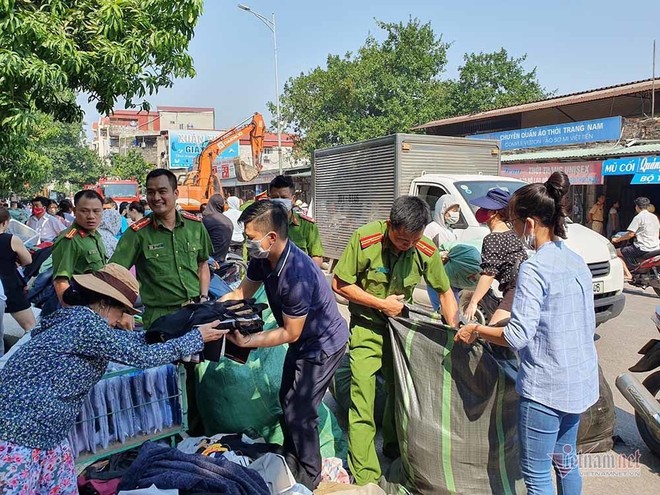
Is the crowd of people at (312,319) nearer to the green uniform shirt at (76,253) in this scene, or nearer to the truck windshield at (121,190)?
the green uniform shirt at (76,253)

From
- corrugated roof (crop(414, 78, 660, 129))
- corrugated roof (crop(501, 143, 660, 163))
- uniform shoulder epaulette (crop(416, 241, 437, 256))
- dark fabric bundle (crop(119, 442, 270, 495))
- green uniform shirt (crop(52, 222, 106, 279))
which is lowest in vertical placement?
dark fabric bundle (crop(119, 442, 270, 495))

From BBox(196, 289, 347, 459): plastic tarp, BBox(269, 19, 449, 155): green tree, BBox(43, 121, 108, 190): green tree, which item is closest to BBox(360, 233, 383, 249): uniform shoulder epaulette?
BBox(196, 289, 347, 459): plastic tarp

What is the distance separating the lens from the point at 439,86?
2839 cm

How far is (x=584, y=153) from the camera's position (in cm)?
1366

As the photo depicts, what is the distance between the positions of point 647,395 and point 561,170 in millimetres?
12017

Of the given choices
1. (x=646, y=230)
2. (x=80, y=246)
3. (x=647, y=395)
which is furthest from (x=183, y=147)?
(x=647, y=395)

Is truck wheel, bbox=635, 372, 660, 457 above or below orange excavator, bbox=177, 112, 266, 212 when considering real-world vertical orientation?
below

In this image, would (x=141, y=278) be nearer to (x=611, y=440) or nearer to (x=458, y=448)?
(x=458, y=448)

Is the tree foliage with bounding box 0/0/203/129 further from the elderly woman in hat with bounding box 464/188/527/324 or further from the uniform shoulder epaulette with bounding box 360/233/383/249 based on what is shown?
the elderly woman in hat with bounding box 464/188/527/324

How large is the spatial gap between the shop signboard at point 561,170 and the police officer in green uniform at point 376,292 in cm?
1114

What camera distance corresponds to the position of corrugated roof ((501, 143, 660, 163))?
41.3 feet

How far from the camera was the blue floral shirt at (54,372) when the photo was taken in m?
1.89

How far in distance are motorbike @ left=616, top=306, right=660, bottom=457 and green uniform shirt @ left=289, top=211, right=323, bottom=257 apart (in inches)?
110

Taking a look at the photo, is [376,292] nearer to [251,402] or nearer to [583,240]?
[251,402]
